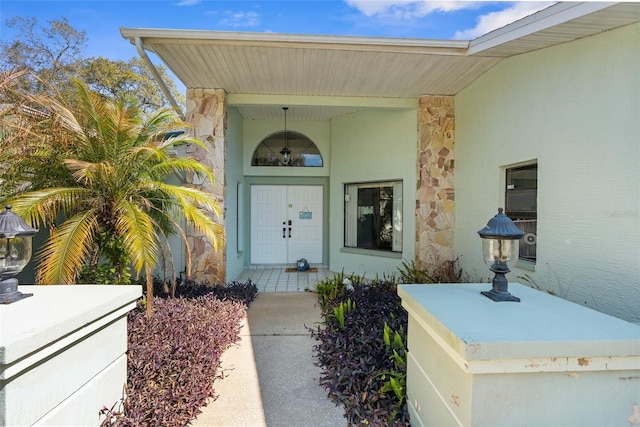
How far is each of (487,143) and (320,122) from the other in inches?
177

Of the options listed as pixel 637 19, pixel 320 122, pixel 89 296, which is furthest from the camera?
pixel 320 122

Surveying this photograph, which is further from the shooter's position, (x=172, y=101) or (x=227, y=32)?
(x=172, y=101)

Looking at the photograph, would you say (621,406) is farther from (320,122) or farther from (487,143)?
(320,122)

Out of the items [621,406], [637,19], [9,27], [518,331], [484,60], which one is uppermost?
[9,27]

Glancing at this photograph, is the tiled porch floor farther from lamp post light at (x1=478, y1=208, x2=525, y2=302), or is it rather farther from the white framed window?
lamp post light at (x1=478, y1=208, x2=525, y2=302)

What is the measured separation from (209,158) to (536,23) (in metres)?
5.36

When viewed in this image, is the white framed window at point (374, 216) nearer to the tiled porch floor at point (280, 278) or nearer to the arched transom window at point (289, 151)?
the tiled porch floor at point (280, 278)

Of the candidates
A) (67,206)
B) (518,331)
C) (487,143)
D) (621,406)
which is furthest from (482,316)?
(67,206)

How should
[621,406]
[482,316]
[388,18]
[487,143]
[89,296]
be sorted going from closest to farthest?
1. [621,406]
2. [482,316]
3. [89,296]
4. [388,18]
5. [487,143]

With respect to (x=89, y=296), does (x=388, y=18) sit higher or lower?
higher

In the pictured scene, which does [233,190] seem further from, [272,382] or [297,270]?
[272,382]

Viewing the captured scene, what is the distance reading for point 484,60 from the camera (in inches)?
186

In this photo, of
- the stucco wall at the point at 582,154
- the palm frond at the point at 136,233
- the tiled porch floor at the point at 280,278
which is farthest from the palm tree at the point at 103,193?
the stucco wall at the point at 582,154

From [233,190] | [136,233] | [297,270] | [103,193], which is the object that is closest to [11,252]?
[136,233]
